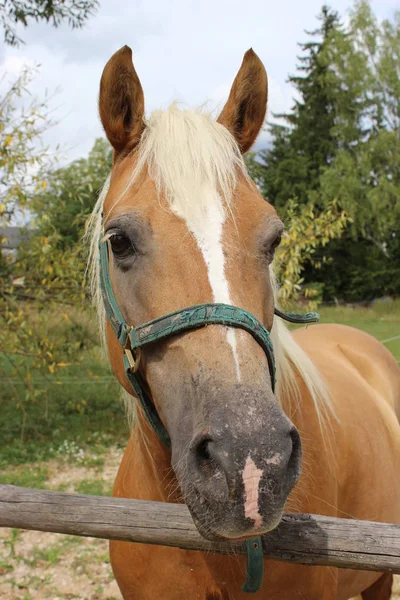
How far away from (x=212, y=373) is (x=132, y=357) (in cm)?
41

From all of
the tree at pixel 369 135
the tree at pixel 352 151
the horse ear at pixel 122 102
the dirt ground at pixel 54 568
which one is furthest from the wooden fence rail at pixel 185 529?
the tree at pixel 369 135

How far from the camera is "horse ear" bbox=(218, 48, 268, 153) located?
6.61ft

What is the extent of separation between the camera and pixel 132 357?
1.63m

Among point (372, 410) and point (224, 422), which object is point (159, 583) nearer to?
point (224, 422)

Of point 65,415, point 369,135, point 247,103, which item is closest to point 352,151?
point 369,135

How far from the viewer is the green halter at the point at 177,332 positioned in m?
1.37

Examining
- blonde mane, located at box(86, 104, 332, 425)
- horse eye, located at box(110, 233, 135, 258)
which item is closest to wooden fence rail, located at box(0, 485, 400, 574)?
blonde mane, located at box(86, 104, 332, 425)

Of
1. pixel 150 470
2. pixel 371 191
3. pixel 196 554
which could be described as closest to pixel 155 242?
pixel 150 470

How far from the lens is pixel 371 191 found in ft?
77.0

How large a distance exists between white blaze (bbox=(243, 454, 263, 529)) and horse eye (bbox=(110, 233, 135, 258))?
812 mm

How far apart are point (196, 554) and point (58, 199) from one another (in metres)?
4.77

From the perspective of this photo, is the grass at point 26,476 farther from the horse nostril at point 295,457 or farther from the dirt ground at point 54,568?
the horse nostril at point 295,457

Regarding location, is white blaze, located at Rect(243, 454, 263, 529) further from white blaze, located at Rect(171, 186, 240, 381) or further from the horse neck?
the horse neck

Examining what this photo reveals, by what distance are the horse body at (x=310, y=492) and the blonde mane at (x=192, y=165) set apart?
21cm
